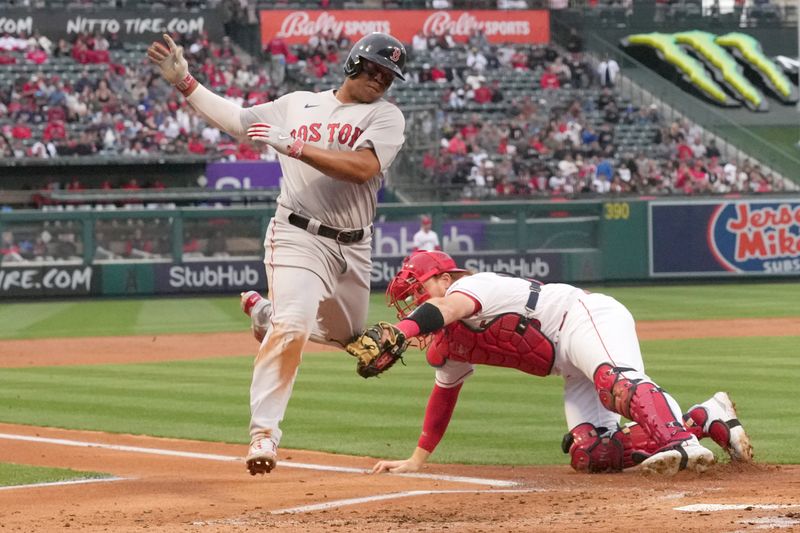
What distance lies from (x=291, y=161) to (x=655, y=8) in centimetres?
3750

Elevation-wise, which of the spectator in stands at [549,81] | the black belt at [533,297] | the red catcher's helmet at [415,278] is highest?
the spectator in stands at [549,81]

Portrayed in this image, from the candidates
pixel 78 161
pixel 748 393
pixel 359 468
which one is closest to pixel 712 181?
pixel 78 161

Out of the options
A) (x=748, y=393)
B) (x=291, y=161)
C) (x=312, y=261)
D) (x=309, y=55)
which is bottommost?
(x=748, y=393)

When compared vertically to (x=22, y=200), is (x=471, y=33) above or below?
above

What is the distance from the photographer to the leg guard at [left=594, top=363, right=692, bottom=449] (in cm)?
627

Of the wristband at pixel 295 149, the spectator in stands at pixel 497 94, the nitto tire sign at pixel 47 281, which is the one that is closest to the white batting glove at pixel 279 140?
the wristband at pixel 295 149

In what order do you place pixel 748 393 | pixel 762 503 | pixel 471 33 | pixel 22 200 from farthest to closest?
pixel 471 33 → pixel 22 200 → pixel 748 393 → pixel 762 503

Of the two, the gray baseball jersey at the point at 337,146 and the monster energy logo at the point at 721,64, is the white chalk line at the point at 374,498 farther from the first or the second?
the monster energy logo at the point at 721,64

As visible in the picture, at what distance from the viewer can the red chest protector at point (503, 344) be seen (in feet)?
22.0

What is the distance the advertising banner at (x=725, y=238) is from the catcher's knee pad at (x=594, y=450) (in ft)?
71.2

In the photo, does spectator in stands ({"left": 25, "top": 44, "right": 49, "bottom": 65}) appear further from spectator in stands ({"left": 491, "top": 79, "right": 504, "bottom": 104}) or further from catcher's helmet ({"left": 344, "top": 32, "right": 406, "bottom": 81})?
catcher's helmet ({"left": 344, "top": 32, "right": 406, "bottom": 81})

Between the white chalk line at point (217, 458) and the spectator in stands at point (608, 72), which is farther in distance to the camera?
the spectator in stands at point (608, 72)

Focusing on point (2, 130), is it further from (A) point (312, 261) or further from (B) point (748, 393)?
(A) point (312, 261)

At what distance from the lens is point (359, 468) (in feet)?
25.3
